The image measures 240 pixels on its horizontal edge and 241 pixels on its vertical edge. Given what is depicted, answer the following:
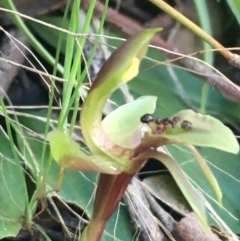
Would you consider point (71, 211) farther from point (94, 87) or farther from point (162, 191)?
point (94, 87)

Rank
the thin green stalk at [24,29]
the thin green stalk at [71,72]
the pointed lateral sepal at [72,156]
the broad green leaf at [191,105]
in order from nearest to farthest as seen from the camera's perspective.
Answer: the pointed lateral sepal at [72,156]
the thin green stalk at [71,72]
the thin green stalk at [24,29]
the broad green leaf at [191,105]

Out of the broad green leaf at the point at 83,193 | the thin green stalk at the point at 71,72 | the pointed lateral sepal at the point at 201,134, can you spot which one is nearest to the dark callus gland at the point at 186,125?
the pointed lateral sepal at the point at 201,134

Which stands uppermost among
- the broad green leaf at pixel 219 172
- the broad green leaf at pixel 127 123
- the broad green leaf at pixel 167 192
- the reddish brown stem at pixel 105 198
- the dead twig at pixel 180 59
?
the broad green leaf at pixel 127 123

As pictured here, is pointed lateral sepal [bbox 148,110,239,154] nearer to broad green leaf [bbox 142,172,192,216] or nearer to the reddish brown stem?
the reddish brown stem

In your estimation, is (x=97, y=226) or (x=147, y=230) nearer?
(x=97, y=226)

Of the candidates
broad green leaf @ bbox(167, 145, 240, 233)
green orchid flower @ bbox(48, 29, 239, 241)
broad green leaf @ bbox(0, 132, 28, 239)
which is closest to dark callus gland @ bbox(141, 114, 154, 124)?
green orchid flower @ bbox(48, 29, 239, 241)

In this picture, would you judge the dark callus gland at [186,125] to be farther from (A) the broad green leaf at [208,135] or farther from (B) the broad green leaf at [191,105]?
(B) the broad green leaf at [191,105]

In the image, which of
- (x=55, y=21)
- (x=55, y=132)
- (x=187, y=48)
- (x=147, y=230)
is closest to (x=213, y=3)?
(x=187, y=48)
